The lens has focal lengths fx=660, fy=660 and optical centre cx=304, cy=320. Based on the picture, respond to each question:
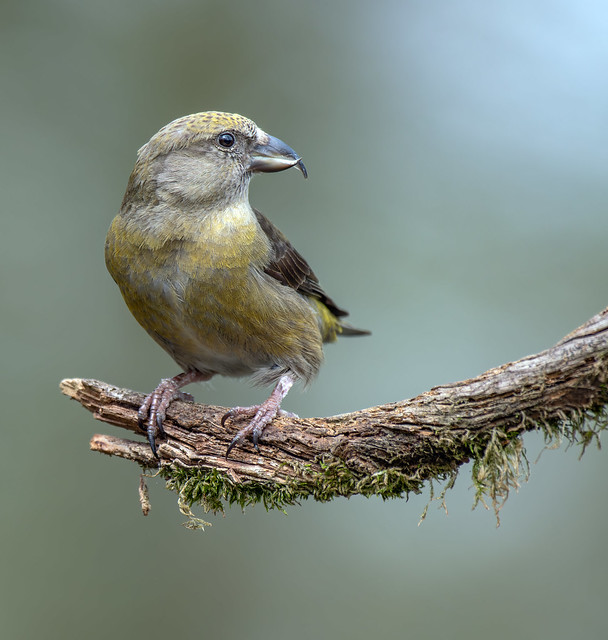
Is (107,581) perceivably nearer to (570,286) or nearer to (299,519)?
(299,519)

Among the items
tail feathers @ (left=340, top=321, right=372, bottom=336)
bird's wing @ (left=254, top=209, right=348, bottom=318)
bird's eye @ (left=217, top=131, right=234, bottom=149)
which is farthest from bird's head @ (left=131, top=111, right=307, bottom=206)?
tail feathers @ (left=340, top=321, right=372, bottom=336)

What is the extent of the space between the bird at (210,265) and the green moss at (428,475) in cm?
35

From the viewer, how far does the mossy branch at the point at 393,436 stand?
2910 mm

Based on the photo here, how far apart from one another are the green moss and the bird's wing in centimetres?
149

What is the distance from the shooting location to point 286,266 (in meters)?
4.78

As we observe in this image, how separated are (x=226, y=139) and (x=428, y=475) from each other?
2.55 metres

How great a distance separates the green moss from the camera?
2.98 meters

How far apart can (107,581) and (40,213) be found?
4284 mm

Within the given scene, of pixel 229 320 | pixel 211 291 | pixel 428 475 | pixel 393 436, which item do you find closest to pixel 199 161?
pixel 211 291

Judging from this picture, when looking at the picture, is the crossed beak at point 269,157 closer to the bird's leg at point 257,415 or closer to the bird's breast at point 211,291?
the bird's breast at point 211,291

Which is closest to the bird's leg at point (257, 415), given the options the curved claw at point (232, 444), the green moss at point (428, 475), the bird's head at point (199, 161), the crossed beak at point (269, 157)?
the curved claw at point (232, 444)

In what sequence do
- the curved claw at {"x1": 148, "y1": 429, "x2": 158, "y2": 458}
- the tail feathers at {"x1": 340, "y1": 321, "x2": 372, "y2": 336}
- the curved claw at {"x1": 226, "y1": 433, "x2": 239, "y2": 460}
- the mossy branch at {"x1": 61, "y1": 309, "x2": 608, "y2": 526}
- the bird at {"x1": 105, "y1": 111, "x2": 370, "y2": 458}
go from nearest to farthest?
the mossy branch at {"x1": 61, "y1": 309, "x2": 608, "y2": 526} → the curved claw at {"x1": 226, "y1": 433, "x2": 239, "y2": 460} → the curved claw at {"x1": 148, "y1": 429, "x2": 158, "y2": 458} → the bird at {"x1": 105, "y1": 111, "x2": 370, "y2": 458} → the tail feathers at {"x1": 340, "y1": 321, "x2": 372, "y2": 336}

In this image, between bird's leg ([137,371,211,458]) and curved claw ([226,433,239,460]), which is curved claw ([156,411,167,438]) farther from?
curved claw ([226,433,239,460])

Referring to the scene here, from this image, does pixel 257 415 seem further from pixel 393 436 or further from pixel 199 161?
pixel 199 161
